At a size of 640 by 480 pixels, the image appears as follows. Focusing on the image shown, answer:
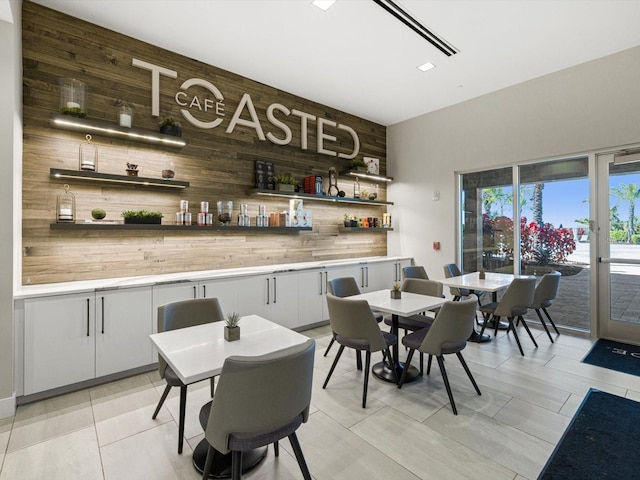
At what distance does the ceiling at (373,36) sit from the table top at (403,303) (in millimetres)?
2904

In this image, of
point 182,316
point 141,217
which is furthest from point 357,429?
point 141,217

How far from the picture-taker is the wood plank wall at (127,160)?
329 cm

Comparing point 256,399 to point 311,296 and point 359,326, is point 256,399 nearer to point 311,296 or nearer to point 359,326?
point 359,326

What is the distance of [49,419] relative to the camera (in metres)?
2.62

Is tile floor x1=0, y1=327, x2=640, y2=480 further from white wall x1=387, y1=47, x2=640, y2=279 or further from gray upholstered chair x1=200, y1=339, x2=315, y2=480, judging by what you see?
white wall x1=387, y1=47, x2=640, y2=279

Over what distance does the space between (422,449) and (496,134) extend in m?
4.83

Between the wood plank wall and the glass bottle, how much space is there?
0.19ft

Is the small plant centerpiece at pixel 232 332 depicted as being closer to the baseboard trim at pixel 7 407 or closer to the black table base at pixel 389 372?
the black table base at pixel 389 372

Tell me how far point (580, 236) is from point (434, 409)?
3.59m

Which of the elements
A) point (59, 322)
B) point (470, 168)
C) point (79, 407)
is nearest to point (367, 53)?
point (470, 168)

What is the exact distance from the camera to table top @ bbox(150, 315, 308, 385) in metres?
1.69

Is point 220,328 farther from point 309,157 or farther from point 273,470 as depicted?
point 309,157

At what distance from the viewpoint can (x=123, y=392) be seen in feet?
9.96

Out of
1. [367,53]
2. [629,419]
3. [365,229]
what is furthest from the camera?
[365,229]
